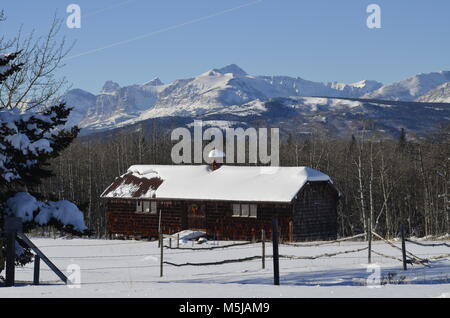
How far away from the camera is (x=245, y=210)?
38719 millimetres

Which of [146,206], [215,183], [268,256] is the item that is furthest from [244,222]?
[268,256]

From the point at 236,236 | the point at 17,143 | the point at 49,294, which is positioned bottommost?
the point at 236,236

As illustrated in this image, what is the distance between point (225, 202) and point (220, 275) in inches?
772

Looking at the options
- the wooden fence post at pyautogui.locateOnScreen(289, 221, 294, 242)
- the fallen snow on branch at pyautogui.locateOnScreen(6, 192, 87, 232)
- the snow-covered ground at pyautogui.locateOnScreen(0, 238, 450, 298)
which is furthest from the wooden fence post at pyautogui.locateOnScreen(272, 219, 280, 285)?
the wooden fence post at pyautogui.locateOnScreen(289, 221, 294, 242)

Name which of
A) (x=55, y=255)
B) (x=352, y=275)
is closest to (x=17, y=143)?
(x=352, y=275)

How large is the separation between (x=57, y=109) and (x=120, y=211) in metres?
27.8

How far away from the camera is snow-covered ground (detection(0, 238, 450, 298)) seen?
9.73 m

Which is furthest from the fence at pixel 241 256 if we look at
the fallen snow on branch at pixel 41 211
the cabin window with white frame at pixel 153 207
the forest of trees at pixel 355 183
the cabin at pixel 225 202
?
the forest of trees at pixel 355 183

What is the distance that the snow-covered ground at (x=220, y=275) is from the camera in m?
9.73

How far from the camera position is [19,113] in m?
15.5

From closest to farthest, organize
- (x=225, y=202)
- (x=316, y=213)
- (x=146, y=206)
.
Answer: (x=225, y=202)
(x=316, y=213)
(x=146, y=206)

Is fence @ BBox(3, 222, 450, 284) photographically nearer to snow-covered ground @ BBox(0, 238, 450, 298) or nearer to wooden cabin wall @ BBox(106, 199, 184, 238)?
snow-covered ground @ BBox(0, 238, 450, 298)

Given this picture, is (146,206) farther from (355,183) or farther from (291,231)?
(355,183)
